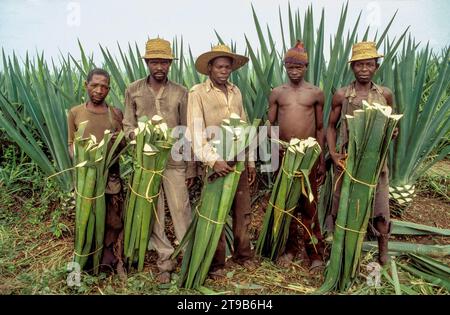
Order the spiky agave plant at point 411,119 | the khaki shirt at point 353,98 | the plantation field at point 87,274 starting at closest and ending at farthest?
the plantation field at point 87,274 → the khaki shirt at point 353,98 → the spiky agave plant at point 411,119

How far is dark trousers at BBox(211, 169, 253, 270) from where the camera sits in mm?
2553

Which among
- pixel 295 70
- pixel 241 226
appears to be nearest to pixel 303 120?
pixel 295 70

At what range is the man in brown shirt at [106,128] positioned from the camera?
2.49 meters

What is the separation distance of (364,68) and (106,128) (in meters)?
1.55

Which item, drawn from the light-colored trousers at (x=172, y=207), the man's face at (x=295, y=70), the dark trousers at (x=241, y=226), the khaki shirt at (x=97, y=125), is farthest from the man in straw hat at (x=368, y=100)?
the khaki shirt at (x=97, y=125)

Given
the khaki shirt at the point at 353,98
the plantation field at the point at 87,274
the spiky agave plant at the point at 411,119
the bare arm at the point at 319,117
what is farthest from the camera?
the spiky agave plant at the point at 411,119

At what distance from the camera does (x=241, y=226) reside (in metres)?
2.62

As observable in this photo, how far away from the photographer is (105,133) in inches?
91.5

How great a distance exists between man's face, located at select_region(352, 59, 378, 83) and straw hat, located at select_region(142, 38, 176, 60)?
109 cm

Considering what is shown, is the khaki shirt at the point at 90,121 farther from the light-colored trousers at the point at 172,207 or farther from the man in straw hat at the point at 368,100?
the man in straw hat at the point at 368,100

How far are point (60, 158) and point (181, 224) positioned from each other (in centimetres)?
114

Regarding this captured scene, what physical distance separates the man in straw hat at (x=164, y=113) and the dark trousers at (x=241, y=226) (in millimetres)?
294

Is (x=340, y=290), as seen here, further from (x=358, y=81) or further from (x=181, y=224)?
(x=358, y=81)

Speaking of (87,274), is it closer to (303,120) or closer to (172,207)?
(172,207)
